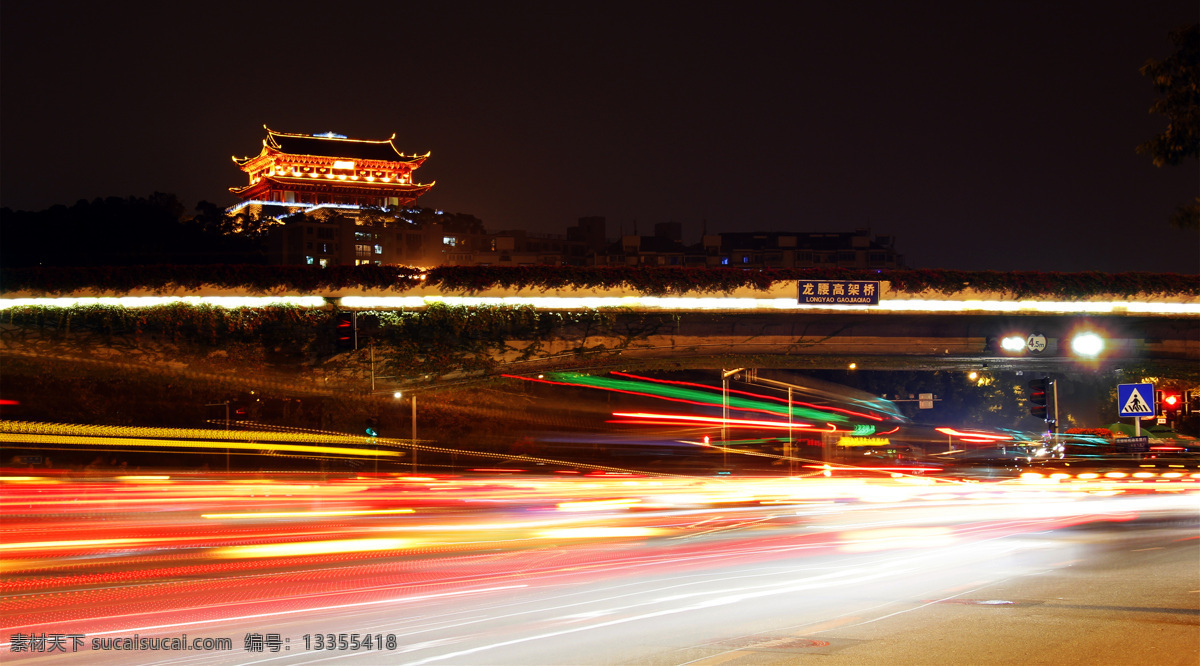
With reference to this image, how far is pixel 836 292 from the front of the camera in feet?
108

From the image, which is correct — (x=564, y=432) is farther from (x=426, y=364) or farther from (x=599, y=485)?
(x=599, y=485)

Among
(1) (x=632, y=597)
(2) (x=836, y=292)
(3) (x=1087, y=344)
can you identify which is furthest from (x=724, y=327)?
(1) (x=632, y=597)

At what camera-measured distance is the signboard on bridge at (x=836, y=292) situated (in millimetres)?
32875

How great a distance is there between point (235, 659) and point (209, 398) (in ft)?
91.8

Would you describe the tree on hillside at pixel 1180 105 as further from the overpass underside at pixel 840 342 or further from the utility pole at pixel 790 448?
the overpass underside at pixel 840 342

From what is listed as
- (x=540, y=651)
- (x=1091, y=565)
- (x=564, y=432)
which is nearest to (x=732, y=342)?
(x=564, y=432)

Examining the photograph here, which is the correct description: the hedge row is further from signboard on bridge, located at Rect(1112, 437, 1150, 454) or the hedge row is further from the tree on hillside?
the tree on hillside

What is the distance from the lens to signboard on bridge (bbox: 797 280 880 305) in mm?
32875

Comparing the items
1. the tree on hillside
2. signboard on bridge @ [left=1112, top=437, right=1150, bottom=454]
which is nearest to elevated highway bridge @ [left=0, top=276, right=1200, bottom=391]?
signboard on bridge @ [left=1112, top=437, right=1150, bottom=454]

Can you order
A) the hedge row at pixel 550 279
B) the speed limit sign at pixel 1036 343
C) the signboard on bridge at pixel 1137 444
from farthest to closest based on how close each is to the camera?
the speed limit sign at pixel 1036 343
the hedge row at pixel 550 279
the signboard on bridge at pixel 1137 444

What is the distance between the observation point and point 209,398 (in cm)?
3388

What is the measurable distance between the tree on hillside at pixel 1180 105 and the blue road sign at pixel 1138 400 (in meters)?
11.2

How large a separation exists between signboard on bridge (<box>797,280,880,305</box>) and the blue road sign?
10.7m

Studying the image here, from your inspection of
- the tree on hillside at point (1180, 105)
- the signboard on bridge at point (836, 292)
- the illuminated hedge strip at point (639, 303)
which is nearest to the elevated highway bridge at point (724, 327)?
the illuminated hedge strip at point (639, 303)
